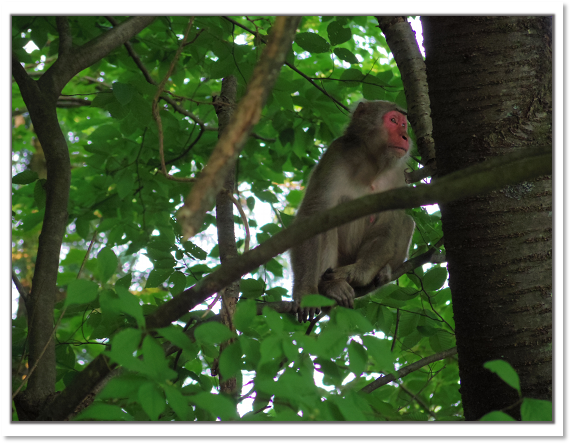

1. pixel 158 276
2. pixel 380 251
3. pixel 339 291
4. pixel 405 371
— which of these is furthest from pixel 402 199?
pixel 380 251

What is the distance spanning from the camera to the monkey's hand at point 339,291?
3459 millimetres

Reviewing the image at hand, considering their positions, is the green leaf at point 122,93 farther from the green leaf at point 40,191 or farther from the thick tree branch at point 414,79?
the thick tree branch at point 414,79

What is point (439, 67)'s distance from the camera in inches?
95.6

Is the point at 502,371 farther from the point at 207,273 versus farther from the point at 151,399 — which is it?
the point at 207,273

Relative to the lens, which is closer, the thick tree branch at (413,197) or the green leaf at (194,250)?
the thick tree branch at (413,197)

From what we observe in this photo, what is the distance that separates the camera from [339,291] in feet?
11.5

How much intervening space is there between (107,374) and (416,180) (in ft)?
7.75

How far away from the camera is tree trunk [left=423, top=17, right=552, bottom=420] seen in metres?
2.12

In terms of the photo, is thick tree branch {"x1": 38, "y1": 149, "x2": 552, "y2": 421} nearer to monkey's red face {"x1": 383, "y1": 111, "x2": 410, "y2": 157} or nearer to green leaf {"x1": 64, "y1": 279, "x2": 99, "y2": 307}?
green leaf {"x1": 64, "y1": 279, "x2": 99, "y2": 307}

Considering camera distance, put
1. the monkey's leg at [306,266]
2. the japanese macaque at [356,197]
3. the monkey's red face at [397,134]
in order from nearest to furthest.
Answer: the monkey's leg at [306,266] < the japanese macaque at [356,197] < the monkey's red face at [397,134]

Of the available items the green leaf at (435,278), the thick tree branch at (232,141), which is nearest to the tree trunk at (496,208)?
the green leaf at (435,278)

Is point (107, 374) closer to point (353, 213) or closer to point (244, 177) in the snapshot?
point (353, 213)

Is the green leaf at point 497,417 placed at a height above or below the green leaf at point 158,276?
below

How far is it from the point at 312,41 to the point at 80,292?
206cm
